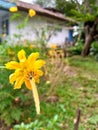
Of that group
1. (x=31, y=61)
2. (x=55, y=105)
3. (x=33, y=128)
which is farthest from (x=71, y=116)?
(x=31, y=61)

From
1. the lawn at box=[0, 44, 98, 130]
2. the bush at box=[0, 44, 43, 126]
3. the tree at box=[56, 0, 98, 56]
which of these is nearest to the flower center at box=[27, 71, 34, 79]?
the lawn at box=[0, 44, 98, 130]

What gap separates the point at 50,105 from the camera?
307cm

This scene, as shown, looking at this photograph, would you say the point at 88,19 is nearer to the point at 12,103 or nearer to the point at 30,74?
the point at 12,103

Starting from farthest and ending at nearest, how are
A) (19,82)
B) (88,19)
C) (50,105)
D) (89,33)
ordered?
1. (89,33)
2. (88,19)
3. (50,105)
4. (19,82)

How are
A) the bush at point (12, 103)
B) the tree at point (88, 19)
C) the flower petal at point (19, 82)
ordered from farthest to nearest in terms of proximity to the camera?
the tree at point (88, 19), the bush at point (12, 103), the flower petal at point (19, 82)

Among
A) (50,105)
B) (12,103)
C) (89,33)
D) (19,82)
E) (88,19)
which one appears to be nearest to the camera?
(19,82)

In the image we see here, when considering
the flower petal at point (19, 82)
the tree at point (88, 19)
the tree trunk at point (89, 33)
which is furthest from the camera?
the tree trunk at point (89, 33)

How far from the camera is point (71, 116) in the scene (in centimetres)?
285

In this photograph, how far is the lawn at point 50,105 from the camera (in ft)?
7.91

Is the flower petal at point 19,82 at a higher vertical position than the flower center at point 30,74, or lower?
lower

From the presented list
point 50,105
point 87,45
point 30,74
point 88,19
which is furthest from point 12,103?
point 87,45

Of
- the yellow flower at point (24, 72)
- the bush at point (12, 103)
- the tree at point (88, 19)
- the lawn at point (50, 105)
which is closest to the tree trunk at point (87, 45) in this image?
the tree at point (88, 19)

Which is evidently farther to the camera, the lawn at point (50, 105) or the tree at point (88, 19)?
the tree at point (88, 19)

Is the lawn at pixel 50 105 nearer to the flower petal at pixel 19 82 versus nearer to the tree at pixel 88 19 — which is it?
the flower petal at pixel 19 82
